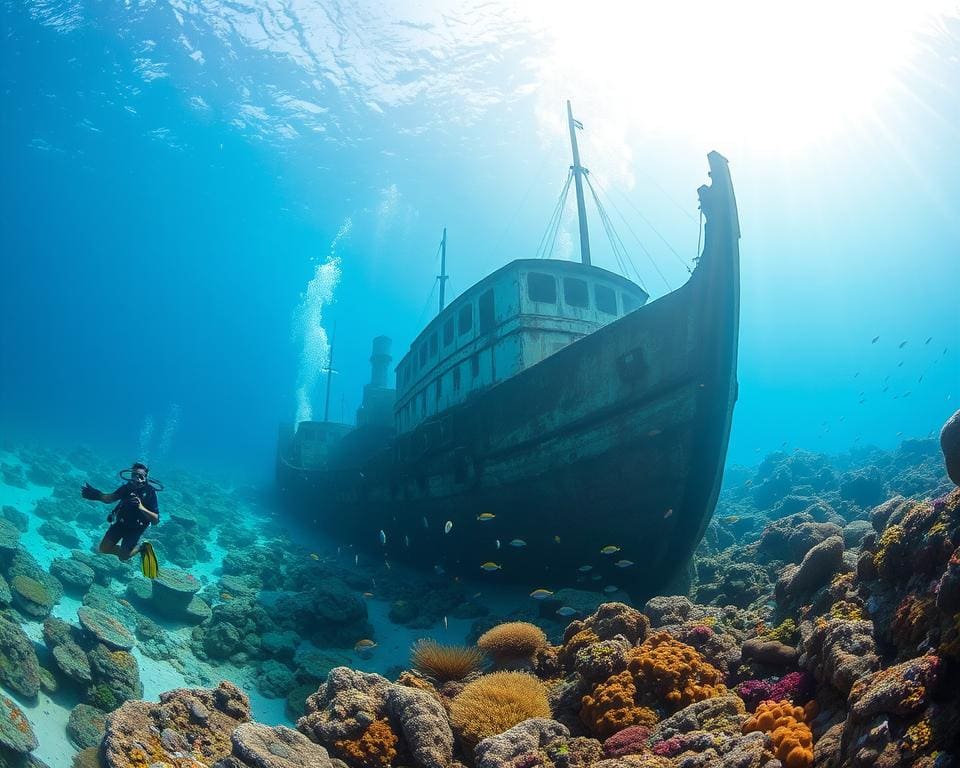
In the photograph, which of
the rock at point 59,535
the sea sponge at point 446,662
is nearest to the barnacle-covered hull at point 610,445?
the sea sponge at point 446,662

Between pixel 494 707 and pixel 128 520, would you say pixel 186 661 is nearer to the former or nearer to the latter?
pixel 128 520

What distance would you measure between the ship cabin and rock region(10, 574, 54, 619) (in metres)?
10.5

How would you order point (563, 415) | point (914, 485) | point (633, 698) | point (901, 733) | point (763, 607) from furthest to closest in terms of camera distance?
point (914, 485) < point (563, 415) < point (763, 607) < point (633, 698) < point (901, 733)

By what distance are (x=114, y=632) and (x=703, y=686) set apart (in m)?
9.93

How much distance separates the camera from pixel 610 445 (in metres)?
10.5

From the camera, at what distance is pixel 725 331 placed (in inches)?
364

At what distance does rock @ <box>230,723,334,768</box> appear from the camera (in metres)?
4.44

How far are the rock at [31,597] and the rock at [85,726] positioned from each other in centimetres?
336

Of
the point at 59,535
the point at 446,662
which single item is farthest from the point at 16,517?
the point at 446,662

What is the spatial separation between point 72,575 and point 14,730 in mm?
7518

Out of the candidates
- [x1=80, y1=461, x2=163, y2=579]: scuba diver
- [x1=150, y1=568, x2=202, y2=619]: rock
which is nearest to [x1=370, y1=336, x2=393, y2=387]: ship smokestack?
[x1=150, y1=568, x2=202, y2=619]: rock

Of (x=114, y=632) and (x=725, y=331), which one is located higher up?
(x=725, y=331)

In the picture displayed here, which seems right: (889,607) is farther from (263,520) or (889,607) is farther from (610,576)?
(263,520)

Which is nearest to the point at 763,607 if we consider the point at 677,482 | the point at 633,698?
the point at 677,482
